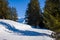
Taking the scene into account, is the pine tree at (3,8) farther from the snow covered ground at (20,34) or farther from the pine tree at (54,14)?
the pine tree at (54,14)

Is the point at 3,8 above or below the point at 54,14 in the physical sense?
below

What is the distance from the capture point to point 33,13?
6169 cm

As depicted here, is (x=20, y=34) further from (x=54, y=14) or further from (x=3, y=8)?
(x=3, y=8)

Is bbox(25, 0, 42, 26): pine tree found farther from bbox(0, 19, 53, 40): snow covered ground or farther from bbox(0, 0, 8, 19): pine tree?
bbox(0, 19, 53, 40): snow covered ground

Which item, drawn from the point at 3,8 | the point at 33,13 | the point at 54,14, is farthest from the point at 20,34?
the point at 33,13

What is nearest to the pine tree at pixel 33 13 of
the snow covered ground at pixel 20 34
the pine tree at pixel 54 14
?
the snow covered ground at pixel 20 34

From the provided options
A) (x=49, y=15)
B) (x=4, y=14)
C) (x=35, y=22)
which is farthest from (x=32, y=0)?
(x=49, y=15)

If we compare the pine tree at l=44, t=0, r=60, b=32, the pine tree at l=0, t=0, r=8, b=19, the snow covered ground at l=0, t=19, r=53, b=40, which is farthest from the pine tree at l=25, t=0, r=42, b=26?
the pine tree at l=44, t=0, r=60, b=32

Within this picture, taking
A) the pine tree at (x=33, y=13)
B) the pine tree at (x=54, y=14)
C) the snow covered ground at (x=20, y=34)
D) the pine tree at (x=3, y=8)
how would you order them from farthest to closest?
the pine tree at (x=33, y=13), the pine tree at (x=3, y=8), the pine tree at (x=54, y=14), the snow covered ground at (x=20, y=34)

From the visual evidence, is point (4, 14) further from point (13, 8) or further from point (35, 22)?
point (13, 8)

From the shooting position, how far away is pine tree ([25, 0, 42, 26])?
196ft

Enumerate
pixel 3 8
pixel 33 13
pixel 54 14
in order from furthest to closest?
1. pixel 33 13
2. pixel 3 8
3. pixel 54 14

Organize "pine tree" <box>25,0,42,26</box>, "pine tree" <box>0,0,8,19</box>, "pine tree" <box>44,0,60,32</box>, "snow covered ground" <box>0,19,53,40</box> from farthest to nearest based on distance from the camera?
"pine tree" <box>25,0,42,26</box> → "pine tree" <box>0,0,8,19</box> → "pine tree" <box>44,0,60,32</box> → "snow covered ground" <box>0,19,53,40</box>

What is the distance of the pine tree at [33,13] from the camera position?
5972cm
